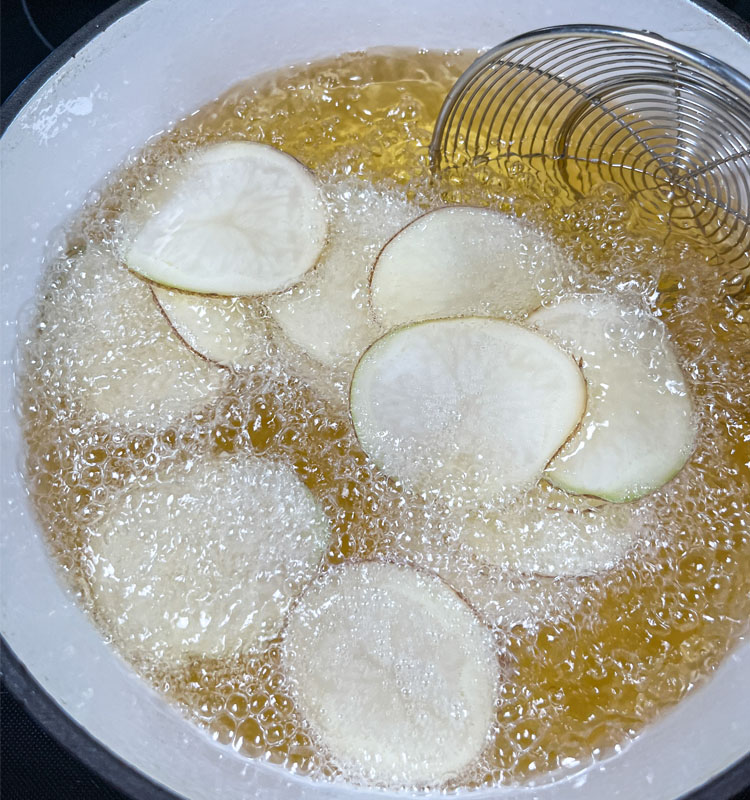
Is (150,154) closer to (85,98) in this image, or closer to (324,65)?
(85,98)

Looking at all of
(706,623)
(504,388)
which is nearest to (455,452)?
(504,388)

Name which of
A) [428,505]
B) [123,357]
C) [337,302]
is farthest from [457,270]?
[123,357]

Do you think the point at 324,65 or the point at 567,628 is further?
the point at 324,65

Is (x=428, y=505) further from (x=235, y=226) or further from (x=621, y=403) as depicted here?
(x=235, y=226)

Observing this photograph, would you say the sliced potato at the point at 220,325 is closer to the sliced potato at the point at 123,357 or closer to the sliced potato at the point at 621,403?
the sliced potato at the point at 123,357

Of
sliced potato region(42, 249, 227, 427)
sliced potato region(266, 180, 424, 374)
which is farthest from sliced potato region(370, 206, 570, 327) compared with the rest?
sliced potato region(42, 249, 227, 427)

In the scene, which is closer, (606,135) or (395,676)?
(395,676)
